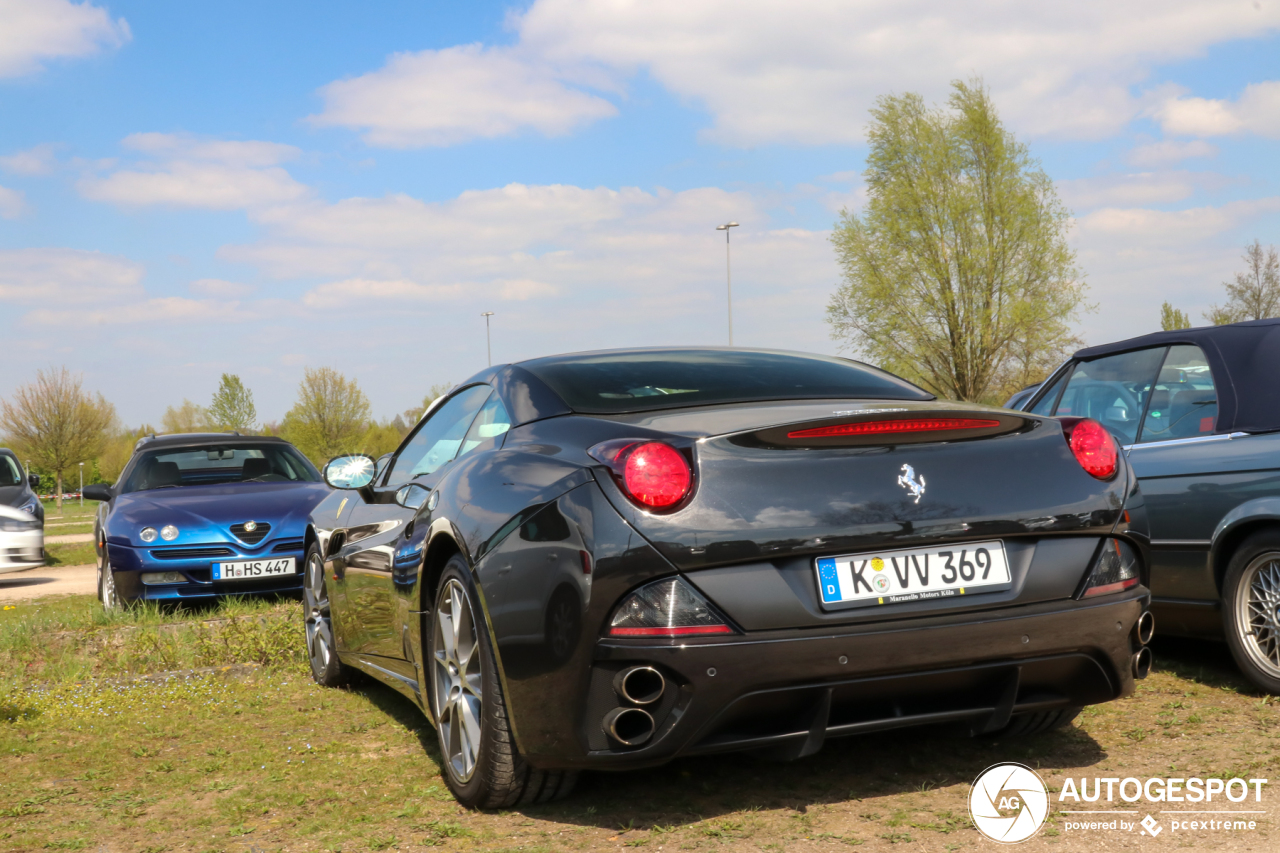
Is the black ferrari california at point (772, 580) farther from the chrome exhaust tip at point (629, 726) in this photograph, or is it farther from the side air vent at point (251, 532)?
→ the side air vent at point (251, 532)

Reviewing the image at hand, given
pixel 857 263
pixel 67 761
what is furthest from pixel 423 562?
pixel 857 263

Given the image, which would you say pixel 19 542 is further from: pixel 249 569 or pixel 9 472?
pixel 249 569

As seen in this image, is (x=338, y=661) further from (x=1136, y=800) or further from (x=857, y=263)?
(x=857, y=263)

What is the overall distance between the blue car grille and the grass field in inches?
121

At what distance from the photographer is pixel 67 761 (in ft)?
15.2

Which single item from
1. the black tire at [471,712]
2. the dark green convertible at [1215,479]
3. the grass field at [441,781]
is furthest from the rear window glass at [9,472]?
the dark green convertible at [1215,479]

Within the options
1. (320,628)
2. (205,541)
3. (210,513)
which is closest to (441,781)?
(320,628)

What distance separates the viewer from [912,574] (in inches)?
126

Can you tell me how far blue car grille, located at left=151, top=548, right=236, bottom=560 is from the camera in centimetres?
888

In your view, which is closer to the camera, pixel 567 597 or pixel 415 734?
pixel 567 597

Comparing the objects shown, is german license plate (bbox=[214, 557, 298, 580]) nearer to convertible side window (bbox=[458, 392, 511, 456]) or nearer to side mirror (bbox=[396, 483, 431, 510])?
side mirror (bbox=[396, 483, 431, 510])

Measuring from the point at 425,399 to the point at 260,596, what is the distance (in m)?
56.5

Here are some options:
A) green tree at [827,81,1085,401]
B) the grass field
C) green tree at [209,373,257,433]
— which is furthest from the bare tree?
the grass field

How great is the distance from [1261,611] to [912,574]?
94.6 inches
